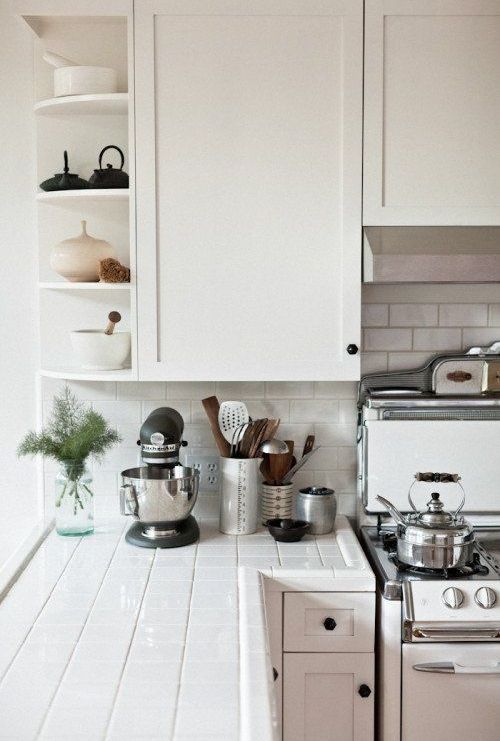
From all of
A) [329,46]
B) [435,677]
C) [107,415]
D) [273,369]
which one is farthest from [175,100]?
[435,677]

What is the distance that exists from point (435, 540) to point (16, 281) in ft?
5.24

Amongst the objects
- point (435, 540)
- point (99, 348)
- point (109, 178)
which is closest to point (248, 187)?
point (109, 178)

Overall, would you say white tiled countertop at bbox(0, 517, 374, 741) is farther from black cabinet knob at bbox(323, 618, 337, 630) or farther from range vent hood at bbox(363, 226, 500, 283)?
range vent hood at bbox(363, 226, 500, 283)

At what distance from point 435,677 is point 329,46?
1793 millimetres

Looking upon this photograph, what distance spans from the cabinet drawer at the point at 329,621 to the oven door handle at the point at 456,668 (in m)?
0.19

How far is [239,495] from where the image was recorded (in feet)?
9.26

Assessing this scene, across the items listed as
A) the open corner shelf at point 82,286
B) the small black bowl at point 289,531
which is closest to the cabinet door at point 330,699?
the small black bowl at point 289,531

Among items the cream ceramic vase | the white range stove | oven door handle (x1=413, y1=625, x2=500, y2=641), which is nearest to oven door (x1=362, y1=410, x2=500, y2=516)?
the white range stove

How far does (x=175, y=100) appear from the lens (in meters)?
2.62

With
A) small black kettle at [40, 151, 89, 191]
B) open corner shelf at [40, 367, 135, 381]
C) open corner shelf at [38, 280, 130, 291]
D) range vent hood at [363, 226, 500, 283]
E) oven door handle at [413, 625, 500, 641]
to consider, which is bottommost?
oven door handle at [413, 625, 500, 641]

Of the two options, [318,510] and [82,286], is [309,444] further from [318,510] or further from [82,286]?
[82,286]

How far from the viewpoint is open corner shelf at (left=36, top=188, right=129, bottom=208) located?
2688 millimetres

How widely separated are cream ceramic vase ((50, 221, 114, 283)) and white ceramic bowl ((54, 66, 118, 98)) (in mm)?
398

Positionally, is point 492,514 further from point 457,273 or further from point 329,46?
point 329,46
